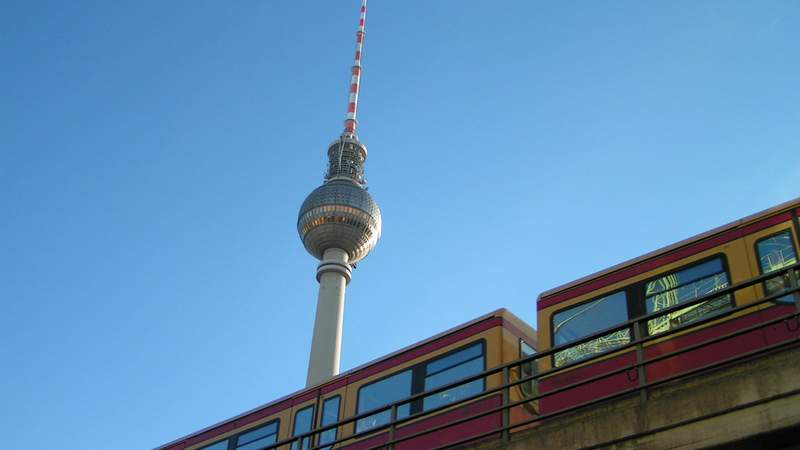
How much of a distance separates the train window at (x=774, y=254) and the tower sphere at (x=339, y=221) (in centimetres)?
5258

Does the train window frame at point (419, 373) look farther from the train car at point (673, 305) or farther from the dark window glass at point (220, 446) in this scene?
A: the dark window glass at point (220, 446)

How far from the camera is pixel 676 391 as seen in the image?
9.30 m

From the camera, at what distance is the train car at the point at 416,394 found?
1475cm

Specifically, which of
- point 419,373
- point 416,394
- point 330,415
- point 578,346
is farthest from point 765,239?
point 330,415

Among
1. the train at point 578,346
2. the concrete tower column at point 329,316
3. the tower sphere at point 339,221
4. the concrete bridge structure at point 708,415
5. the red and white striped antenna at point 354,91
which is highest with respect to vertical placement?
the red and white striped antenna at point 354,91

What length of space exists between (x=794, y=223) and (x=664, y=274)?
1.82m

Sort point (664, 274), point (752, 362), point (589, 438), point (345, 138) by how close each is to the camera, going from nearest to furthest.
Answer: point (752, 362)
point (589, 438)
point (664, 274)
point (345, 138)

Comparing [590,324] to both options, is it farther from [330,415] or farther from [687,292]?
[330,415]

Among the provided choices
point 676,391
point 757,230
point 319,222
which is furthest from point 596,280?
point 319,222

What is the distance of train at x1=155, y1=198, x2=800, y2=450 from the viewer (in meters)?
11.7

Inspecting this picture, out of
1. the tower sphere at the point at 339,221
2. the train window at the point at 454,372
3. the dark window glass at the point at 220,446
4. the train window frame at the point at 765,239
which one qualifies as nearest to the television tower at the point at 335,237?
the tower sphere at the point at 339,221

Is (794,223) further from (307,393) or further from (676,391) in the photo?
(307,393)

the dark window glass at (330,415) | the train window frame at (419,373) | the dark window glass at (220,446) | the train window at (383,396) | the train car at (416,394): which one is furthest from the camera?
the dark window glass at (220,446)

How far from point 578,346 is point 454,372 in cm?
226
